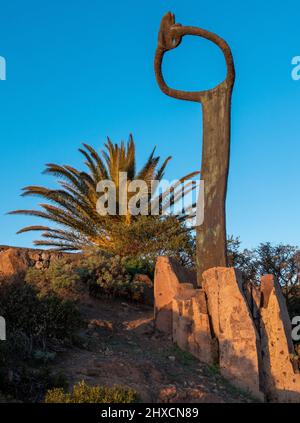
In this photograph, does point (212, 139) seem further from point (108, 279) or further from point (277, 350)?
point (277, 350)

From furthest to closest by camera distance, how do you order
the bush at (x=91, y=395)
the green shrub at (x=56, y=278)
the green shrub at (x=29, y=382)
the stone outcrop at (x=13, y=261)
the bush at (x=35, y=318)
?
the stone outcrop at (x=13, y=261) < the green shrub at (x=56, y=278) < the bush at (x=35, y=318) < the green shrub at (x=29, y=382) < the bush at (x=91, y=395)

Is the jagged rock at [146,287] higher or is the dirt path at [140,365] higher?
A: the jagged rock at [146,287]

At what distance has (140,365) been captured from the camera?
8.81 m

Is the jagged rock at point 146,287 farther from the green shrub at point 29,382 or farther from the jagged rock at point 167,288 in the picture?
the green shrub at point 29,382

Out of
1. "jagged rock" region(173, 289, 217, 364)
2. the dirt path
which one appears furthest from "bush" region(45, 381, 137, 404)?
"jagged rock" region(173, 289, 217, 364)

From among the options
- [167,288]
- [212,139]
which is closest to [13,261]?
[167,288]

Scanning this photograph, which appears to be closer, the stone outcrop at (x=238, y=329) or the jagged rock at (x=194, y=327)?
the stone outcrop at (x=238, y=329)

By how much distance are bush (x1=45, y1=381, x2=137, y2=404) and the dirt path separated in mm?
529

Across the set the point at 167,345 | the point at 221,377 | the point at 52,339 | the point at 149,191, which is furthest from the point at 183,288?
the point at 149,191

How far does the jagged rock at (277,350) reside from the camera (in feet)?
30.3

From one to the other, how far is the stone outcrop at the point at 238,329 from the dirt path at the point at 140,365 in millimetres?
286

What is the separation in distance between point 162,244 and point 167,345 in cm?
731

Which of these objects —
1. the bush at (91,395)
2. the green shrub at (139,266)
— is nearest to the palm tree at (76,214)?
the green shrub at (139,266)

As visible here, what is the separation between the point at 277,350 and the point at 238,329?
2.51 ft
